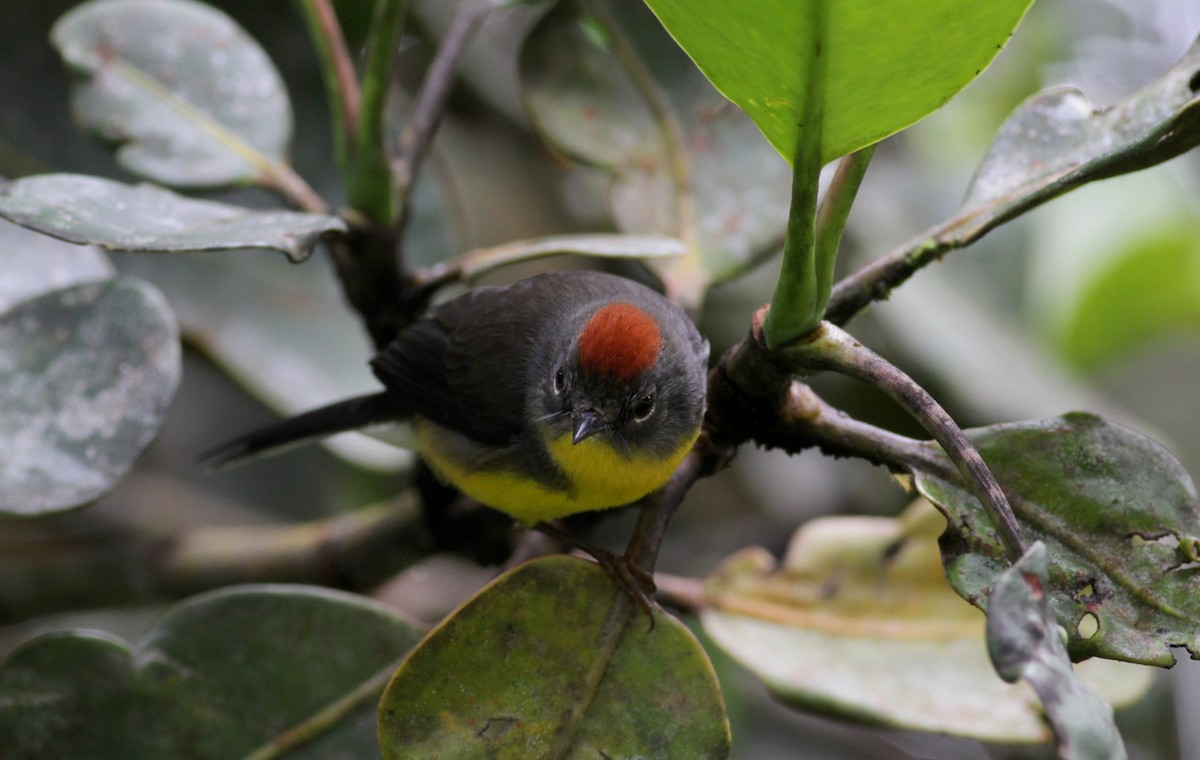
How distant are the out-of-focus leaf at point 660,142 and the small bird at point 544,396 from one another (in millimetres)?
171

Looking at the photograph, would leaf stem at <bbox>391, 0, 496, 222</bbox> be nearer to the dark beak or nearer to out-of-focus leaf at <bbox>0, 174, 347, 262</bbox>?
out-of-focus leaf at <bbox>0, 174, 347, 262</bbox>

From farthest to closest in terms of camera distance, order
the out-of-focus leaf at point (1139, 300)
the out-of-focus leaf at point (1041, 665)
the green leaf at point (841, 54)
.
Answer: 1. the out-of-focus leaf at point (1139, 300)
2. the green leaf at point (841, 54)
3. the out-of-focus leaf at point (1041, 665)

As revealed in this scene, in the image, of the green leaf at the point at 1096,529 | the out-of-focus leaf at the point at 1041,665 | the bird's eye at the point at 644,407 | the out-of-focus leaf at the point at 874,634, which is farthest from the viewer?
the bird's eye at the point at 644,407

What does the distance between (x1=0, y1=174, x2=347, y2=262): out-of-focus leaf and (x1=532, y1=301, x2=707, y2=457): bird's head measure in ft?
2.39

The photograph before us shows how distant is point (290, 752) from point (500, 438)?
90 centimetres

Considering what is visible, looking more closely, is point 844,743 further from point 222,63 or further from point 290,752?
point 222,63

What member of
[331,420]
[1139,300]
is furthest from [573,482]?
[1139,300]

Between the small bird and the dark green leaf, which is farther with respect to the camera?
the small bird

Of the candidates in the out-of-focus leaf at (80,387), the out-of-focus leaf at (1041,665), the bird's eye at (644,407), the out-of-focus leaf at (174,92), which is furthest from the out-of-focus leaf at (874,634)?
the out-of-focus leaf at (174,92)

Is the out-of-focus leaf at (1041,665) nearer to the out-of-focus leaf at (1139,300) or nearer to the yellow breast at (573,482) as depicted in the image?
the yellow breast at (573,482)

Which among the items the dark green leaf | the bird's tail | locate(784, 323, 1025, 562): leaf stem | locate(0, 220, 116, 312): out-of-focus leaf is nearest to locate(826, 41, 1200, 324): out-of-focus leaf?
the dark green leaf

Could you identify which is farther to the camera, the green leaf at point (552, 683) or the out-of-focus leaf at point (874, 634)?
the out-of-focus leaf at point (874, 634)

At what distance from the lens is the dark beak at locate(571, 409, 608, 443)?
2.11 m

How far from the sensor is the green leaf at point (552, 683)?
4.12 feet
